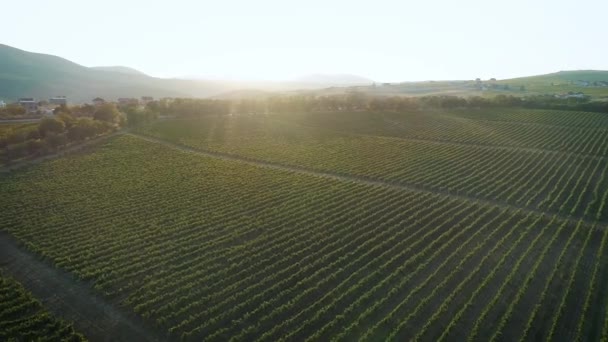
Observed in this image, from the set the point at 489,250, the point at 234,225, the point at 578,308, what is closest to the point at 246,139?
the point at 234,225

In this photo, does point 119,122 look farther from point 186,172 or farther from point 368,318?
point 368,318

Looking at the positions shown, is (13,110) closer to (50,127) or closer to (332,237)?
(50,127)

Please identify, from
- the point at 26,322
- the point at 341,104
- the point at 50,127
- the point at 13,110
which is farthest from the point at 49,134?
the point at 341,104

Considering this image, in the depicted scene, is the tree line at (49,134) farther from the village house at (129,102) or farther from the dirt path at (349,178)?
the village house at (129,102)

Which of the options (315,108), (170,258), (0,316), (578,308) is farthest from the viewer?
(315,108)

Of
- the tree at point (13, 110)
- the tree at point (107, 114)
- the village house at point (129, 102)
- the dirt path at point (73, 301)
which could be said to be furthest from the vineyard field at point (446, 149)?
the dirt path at point (73, 301)

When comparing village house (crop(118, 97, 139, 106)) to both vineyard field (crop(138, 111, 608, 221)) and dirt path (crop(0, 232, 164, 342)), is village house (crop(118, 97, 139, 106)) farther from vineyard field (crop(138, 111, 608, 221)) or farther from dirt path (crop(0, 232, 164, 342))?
dirt path (crop(0, 232, 164, 342))
